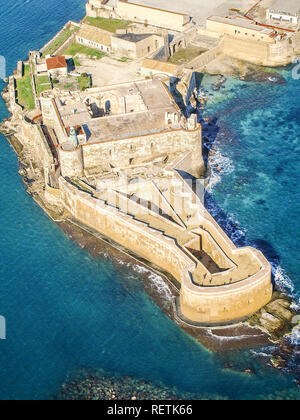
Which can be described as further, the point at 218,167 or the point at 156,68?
the point at 156,68

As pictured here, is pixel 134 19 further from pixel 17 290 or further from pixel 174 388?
pixel 174 388

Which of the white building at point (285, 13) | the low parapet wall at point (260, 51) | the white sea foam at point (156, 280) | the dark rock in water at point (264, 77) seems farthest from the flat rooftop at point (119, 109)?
the white building at point (285, 13)

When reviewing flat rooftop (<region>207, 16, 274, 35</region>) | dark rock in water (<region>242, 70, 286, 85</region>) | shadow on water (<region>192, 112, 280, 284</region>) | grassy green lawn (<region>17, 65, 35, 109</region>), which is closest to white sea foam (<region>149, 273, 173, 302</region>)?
shadow on water (<region>192, 112, 280, 284</region>)

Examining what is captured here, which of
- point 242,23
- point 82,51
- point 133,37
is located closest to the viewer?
point 133,37

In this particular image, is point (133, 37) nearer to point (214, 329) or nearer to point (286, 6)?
point (286, 6)

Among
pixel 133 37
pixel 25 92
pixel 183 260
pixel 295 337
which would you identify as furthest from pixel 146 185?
pixel 133 37

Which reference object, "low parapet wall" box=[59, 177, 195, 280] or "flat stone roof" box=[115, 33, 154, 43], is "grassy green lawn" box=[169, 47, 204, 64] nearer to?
"flat stone roof" box=[115, 33, 154, 43]

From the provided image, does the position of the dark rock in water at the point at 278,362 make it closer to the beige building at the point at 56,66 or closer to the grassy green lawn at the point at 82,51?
the beige building at the point at 56,66
